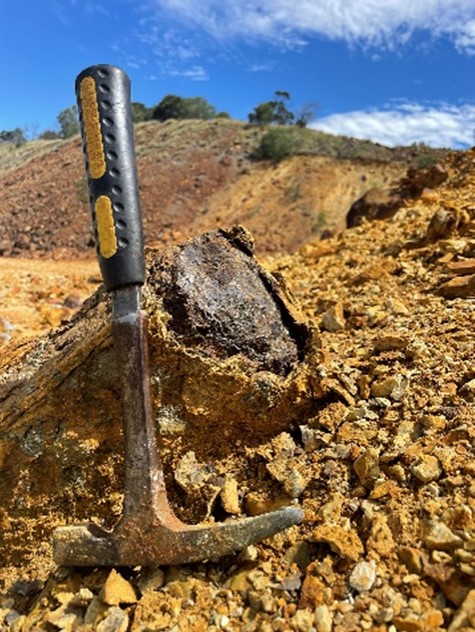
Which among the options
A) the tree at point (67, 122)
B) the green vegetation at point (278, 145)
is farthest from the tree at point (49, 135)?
the green vegetation at point (278, 145)

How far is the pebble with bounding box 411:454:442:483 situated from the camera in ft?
5.45

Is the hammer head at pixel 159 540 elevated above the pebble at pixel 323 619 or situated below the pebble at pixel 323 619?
above

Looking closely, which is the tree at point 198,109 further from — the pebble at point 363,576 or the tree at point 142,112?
the pebble at point 363,576

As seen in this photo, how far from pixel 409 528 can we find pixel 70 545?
0.99 m

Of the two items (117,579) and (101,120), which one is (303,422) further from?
(101,120)

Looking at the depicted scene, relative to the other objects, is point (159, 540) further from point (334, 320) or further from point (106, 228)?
point (334, 320)

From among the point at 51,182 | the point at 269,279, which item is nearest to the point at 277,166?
the point at 51,182

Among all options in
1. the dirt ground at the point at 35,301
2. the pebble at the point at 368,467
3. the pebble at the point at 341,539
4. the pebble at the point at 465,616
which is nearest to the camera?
the pebble at the point at 465,616

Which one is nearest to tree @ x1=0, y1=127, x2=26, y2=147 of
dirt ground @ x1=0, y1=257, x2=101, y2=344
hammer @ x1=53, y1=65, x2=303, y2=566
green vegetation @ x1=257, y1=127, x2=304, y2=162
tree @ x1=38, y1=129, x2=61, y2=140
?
tree @ x1=38, y1=129, x2=61, y2=140

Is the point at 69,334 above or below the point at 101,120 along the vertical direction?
below

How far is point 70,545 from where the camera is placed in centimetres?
178

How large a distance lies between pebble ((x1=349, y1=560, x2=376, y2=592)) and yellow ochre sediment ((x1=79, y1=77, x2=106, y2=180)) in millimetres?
1413

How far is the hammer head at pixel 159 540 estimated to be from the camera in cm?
167

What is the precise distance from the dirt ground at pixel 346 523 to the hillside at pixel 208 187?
15.4 m
